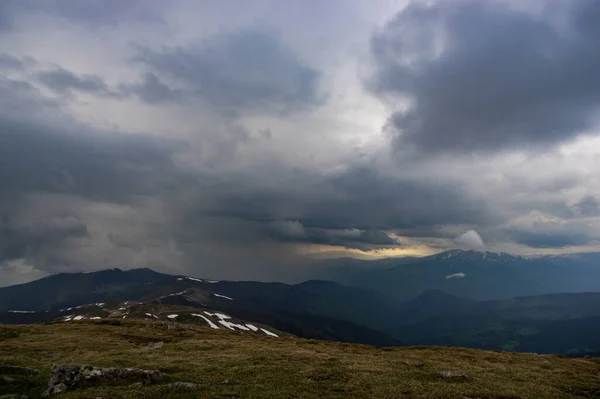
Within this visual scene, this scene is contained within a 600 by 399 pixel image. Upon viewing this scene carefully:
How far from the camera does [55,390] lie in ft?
93.4

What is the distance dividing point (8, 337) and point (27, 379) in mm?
50209

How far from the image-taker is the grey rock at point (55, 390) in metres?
28.2

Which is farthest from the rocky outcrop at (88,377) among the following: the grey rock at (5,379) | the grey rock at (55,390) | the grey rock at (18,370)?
the grey rock at (18,370)

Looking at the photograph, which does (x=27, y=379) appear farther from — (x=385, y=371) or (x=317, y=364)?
(x=385, y=371)

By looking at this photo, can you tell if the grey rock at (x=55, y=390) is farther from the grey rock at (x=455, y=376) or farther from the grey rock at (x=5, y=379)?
the grey rock at (x=455, y=376)

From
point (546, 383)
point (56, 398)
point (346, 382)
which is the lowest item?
point (546, 383)

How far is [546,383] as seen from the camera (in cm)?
3772

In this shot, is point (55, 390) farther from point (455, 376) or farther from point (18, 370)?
point (455, 376)

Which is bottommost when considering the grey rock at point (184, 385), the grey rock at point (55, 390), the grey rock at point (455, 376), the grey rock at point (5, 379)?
the grey rock at point (455, 376)

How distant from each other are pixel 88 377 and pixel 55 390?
7.94ft

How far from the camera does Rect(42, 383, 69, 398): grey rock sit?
28.2m

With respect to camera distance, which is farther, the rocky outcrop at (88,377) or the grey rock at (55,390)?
the rocky outcrop at (88,377)

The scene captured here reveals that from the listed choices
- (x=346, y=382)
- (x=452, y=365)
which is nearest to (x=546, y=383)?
(x=452, y=365)

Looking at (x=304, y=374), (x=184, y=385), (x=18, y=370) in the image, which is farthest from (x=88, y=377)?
(x=304, y=374)
